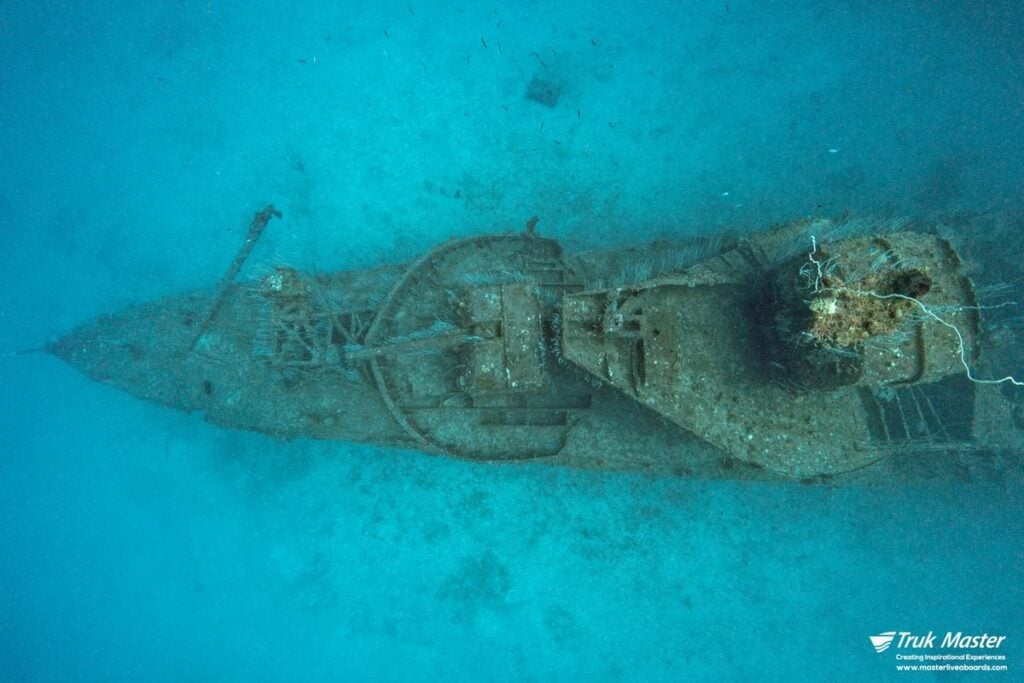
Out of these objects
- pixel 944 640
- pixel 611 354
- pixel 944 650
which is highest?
pixel 611 354

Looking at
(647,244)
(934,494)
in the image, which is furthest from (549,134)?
(934,494)

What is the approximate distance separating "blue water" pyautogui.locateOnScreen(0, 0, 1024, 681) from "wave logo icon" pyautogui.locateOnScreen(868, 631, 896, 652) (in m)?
0.14

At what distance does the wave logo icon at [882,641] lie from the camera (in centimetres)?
803

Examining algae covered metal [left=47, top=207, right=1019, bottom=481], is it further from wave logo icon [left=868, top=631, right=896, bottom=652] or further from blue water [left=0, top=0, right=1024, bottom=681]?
wave logo icon [left=868, top=631, right=896, bottom=652]

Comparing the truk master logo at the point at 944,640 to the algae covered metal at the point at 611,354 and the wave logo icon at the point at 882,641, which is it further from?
the algae covered metal at the point at 611,354

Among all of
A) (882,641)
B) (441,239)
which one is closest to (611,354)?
(441,239)

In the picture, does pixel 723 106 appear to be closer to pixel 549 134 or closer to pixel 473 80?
pixel 549 134

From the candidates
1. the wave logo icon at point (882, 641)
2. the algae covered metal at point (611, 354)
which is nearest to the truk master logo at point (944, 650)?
→ the wave logo icon at point (882, 641)

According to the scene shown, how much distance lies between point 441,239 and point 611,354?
3646 millimetres

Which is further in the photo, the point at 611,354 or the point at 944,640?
the point at 944,640

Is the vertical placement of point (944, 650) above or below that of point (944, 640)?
below

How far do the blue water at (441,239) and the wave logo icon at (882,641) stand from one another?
137 millimetres

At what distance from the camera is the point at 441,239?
8.22 m

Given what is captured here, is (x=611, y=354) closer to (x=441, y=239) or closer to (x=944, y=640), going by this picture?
(x=441, y=239)
